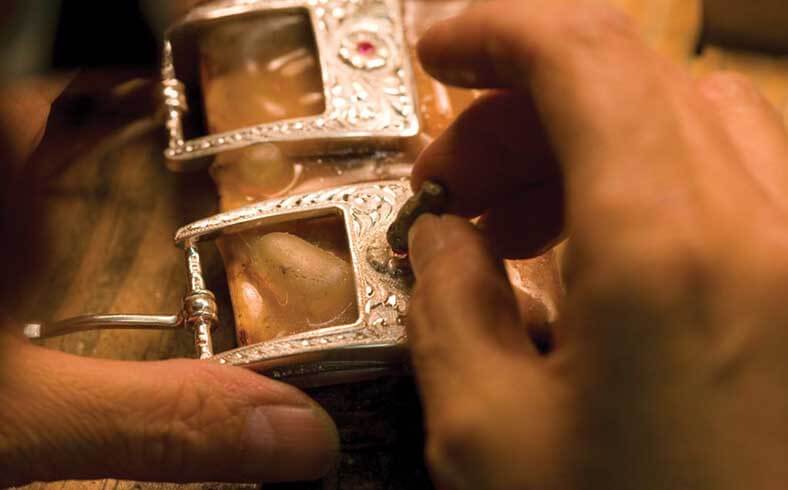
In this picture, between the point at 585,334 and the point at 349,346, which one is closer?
the point at 585,334

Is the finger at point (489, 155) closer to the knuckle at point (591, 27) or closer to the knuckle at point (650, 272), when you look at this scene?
the knuckle at point (591, 27)

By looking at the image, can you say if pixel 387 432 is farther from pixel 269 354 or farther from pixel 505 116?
pixel 505 116

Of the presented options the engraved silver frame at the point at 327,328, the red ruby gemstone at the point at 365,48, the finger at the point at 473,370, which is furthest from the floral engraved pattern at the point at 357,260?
the red ruby gemstone at the point at 365,48

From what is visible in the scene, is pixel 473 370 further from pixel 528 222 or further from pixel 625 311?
pixel 528 222

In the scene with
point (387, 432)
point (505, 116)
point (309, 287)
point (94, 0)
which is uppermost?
point (94, 0)

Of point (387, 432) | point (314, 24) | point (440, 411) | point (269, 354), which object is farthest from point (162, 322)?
point (314, 24)

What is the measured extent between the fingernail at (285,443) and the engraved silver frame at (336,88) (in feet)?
1.12

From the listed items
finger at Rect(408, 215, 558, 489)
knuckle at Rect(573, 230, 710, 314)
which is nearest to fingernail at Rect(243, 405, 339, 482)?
finger at Rect(408, 215, 558, 489)

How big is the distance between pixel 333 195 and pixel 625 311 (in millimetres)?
402

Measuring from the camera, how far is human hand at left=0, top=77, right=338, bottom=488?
0.58 m

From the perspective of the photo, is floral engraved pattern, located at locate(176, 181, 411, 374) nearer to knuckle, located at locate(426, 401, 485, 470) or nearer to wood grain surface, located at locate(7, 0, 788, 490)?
wood grain surface, located at locate(7, 0, 788, 490)

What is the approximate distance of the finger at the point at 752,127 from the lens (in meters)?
0.49

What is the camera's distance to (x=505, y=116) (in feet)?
2.00

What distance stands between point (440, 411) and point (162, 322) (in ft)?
1.10
